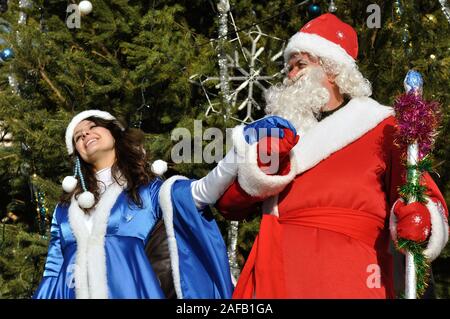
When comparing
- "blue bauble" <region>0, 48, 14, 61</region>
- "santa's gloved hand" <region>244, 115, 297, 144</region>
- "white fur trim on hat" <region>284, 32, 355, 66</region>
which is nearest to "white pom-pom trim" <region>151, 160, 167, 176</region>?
"santa's gloved hand" <region>244, 115, 297, 144</region>

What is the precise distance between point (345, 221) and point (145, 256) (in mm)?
1083

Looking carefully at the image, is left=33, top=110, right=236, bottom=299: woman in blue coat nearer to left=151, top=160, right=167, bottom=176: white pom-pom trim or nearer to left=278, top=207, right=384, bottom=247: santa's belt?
left=151, top=160, right=167, bottom=176: white pom-pom trim

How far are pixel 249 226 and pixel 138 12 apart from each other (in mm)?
1664

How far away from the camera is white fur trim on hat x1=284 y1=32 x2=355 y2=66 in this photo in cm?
446

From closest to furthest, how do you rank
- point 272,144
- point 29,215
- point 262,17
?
point 272,144 → point 262,17 → point 29,215

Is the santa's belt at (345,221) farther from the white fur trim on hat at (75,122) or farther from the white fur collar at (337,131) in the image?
the white fur trim on hat at (75,122)

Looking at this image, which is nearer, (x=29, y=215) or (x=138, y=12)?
(x=138, y=12)

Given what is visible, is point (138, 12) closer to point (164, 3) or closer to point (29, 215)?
point (164, 3)

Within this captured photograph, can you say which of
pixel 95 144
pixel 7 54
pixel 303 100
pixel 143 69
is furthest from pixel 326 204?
pixel 7 54

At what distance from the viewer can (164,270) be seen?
174 inches

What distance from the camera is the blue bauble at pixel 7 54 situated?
232 inches

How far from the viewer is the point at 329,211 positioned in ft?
13.1

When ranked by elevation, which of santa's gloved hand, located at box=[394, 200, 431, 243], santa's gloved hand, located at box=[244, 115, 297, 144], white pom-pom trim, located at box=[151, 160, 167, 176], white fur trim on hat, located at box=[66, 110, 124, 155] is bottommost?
santa's gloved hand, located at box=[394, 200, 431, 243]
